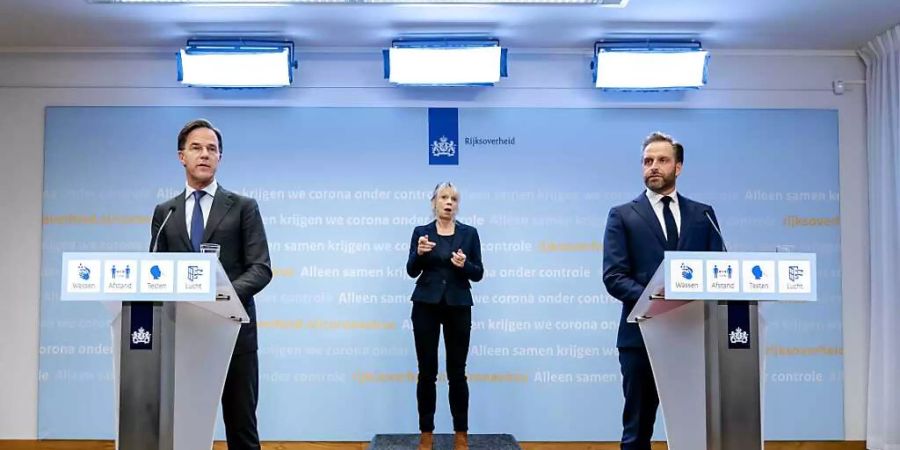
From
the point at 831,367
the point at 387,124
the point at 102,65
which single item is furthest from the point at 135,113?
the point at 831,367

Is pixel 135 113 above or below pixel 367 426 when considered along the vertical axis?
above

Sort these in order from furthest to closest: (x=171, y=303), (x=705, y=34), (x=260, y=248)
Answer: (x=705, y=34) < (x=260, y=248) < (x=171, y=303)

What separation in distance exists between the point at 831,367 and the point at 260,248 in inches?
156

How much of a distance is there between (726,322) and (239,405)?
5.34 ft

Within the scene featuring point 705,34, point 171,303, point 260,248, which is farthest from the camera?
point 705,34

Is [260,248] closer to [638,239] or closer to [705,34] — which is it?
[638,239]

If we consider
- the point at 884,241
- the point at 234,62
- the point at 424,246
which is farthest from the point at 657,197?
the point at 234,62

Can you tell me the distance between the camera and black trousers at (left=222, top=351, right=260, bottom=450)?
9.36 ft

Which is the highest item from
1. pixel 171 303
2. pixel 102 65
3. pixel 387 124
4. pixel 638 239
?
pixel 102 65

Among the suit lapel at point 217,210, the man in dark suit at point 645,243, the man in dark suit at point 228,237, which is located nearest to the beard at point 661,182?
the man in dark suit at point 645,243

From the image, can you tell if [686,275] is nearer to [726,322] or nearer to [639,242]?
[726,322]

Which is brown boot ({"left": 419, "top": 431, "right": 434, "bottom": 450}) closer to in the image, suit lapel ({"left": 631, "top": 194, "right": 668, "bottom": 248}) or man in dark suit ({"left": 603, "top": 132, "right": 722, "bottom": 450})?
man in dark suit ({"left": 603, "top": 132, "right": 722, "bottom": 450})

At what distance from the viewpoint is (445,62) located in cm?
514

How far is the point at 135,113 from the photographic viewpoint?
5.36 m
